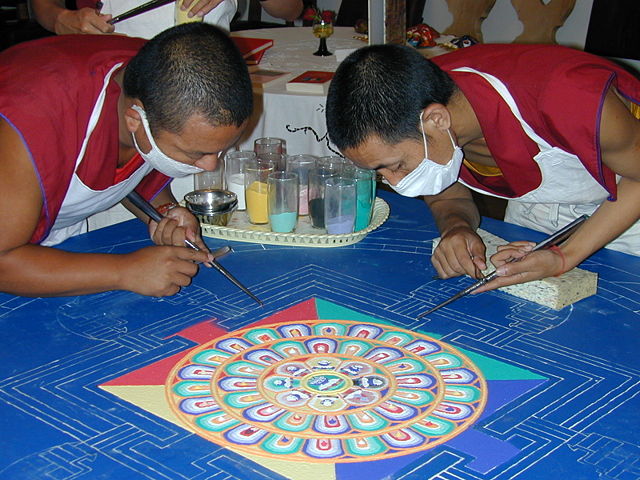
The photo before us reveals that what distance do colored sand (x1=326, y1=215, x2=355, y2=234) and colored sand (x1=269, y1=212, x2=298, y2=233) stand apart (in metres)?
0.08

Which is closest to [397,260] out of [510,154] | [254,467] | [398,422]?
[510,154]

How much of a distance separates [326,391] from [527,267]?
21.5 inches

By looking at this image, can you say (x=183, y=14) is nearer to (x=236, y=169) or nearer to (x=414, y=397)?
(x=236, y=169)

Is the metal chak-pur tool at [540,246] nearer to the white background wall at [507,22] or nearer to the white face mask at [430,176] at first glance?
the white face mask at [430,176]

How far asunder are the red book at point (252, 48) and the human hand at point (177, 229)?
1.75 metres

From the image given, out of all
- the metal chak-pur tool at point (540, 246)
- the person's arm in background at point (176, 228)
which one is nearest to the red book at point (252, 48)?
the person's arm in background at point (176, 228)

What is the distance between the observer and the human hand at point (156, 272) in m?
1.55

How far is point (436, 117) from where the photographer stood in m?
1.61

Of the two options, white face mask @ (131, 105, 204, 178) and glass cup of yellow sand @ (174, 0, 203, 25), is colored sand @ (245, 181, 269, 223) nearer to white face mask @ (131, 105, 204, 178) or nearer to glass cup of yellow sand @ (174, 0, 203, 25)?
white face mask @ (131, 105, 204, 178)

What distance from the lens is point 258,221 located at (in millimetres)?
1917

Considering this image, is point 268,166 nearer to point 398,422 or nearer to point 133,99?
point 133,99

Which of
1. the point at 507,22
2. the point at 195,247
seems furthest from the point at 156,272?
the point at 507,22

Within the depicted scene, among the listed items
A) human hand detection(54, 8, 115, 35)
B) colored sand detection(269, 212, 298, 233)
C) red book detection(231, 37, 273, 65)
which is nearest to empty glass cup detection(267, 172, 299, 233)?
colored sand detection(269, 212, 298, 233)

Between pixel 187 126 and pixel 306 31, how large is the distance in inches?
118
